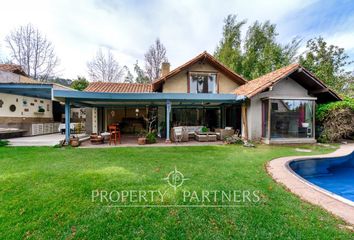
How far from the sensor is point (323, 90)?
465 inches

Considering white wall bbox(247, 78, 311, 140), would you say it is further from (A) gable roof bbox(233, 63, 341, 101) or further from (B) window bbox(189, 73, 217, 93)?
(B) window bbox(189, 73, 217, 93)

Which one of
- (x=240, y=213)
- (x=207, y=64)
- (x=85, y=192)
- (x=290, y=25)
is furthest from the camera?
(x=290, y=25)

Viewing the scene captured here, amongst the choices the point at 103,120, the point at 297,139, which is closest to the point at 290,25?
the point at 297,139

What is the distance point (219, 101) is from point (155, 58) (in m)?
19.7

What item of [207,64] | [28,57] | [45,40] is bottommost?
[207,64]

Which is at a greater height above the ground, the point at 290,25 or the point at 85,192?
the point at 290,25

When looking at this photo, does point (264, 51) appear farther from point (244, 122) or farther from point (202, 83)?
point (244, 122)

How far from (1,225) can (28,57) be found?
28.8 meters

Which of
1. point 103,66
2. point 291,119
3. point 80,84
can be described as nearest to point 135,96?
point 291,119

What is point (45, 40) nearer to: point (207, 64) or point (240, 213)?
point (207, 64)

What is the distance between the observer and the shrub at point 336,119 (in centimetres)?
1173

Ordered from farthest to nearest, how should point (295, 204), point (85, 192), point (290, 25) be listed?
point (290, 25) → point (85, 192) → point (295, 204)

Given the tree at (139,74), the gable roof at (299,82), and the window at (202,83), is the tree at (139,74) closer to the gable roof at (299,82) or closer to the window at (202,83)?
the window at (202,83)

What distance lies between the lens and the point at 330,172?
7.64 m
